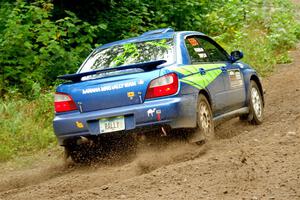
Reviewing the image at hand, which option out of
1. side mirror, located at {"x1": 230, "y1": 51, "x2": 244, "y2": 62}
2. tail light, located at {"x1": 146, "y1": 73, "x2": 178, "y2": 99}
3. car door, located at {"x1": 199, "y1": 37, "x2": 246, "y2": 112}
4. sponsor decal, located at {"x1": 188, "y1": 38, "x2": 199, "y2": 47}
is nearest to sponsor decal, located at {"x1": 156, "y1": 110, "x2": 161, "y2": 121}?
tail light, located at {"x1": 146, "y1": 73, "x2": 178, "y2": 99}

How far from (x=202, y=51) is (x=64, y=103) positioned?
7.05ft

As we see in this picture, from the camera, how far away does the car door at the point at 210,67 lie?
301 inches

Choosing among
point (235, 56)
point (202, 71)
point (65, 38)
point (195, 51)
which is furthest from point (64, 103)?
point (65, 38)

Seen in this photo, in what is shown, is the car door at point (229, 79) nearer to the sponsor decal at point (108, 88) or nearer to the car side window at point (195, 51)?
the car side window at point (195, 51)

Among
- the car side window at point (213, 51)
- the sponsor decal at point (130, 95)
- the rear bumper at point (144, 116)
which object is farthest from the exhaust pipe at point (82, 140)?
the car side window at point (213, 51)

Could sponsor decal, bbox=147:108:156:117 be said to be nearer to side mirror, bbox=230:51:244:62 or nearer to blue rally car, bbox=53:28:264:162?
blue rally car, bbox=53:28:264:162

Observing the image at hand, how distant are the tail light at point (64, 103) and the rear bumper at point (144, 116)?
0.10 meters

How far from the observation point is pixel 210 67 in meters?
7.96

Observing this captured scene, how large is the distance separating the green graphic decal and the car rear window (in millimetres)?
257

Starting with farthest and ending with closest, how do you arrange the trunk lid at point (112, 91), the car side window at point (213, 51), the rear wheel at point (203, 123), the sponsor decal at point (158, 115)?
the car side window at point (213, 51)
the rear wheel at point (203, 123)
the trunk lid at point (112, 91)
the sponsor decal at point (158, 115)

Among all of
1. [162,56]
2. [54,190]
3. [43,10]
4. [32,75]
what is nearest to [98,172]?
[54,190]

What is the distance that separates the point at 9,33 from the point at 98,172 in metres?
5.60

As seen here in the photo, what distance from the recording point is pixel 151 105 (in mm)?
6738

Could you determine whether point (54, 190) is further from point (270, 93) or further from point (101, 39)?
point (101, 39)
